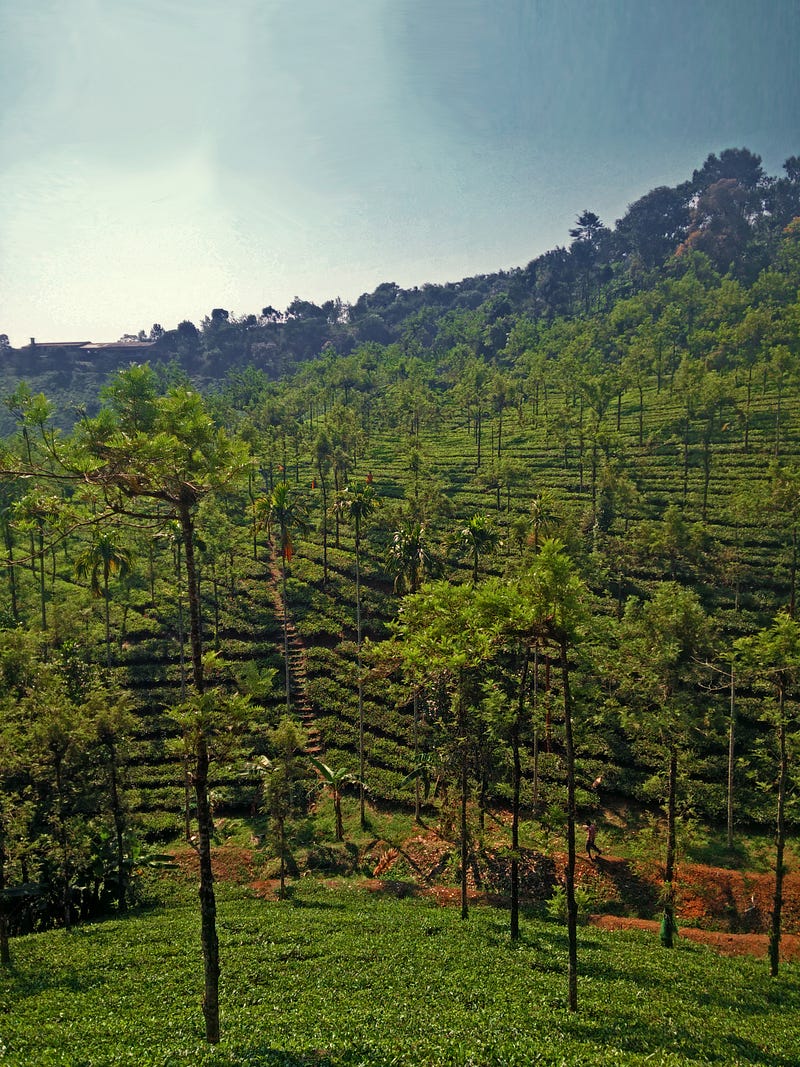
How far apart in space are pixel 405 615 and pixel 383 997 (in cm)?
1040

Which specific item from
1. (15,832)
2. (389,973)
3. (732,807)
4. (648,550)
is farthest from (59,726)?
(648,550)

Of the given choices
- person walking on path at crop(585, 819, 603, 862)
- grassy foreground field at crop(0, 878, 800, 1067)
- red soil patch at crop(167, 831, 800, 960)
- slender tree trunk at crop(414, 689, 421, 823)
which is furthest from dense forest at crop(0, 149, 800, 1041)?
person walking on path at crop(585, 819, 603, 862)

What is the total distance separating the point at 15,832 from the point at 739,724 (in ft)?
126

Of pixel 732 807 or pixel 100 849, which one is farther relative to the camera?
pixel 732 807

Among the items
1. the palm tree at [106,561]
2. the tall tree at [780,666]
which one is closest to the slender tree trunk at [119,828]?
the palm tree at [106,561]

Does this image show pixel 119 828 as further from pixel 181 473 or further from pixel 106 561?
pixel 181 473

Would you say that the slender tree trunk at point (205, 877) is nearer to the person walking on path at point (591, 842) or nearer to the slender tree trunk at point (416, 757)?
the slender tree trunk at point (416, 757)

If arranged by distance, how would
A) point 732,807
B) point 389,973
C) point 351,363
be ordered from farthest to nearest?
point 351,363
point 732,807
point 389,973

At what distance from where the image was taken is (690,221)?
18138 centimetres

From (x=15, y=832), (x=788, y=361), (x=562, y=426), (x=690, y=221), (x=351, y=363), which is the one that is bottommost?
(x=15, y=832)

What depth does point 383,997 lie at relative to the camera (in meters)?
15.7

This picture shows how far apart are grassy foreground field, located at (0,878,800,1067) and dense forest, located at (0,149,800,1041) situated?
1.79 meters

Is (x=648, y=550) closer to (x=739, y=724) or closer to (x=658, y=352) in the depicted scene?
(x=739, y=724)

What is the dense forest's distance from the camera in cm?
1416
